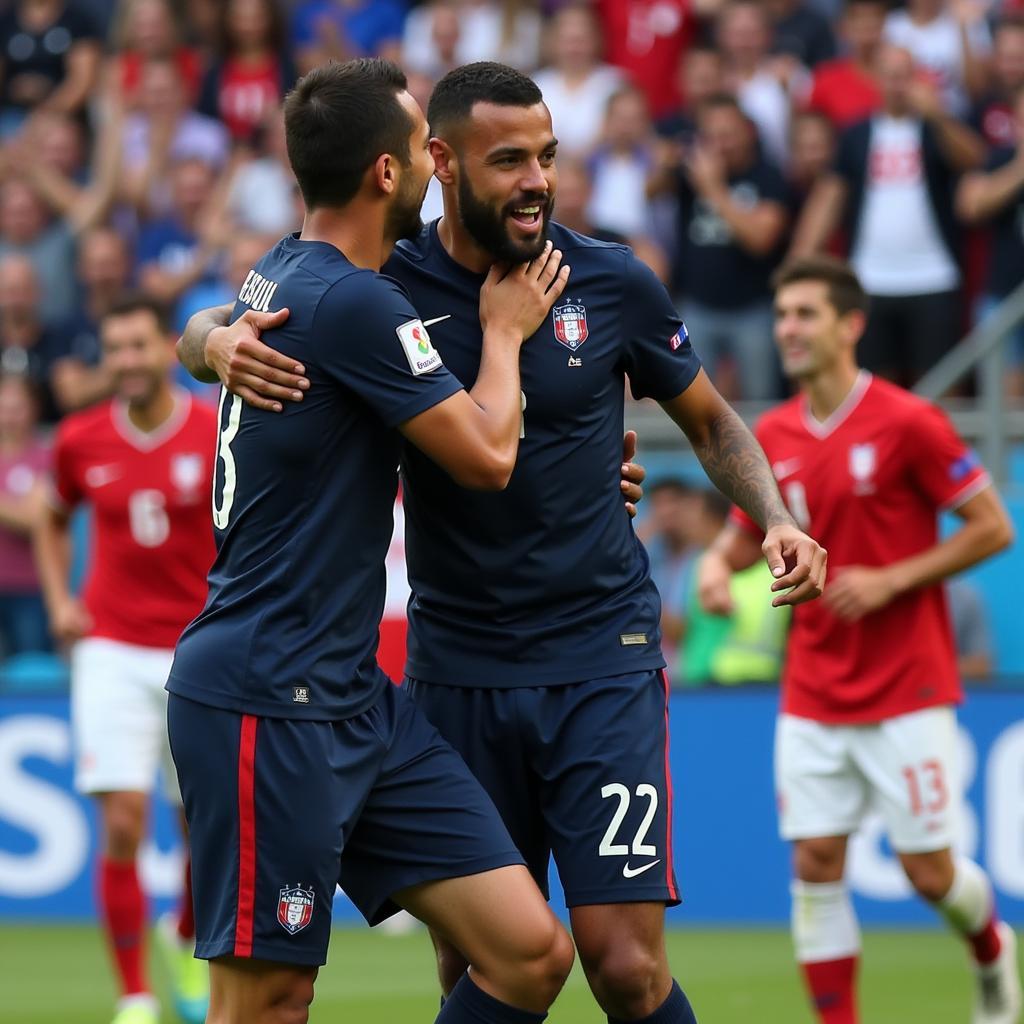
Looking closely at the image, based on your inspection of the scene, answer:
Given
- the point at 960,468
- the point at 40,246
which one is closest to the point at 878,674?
the point at 960,468

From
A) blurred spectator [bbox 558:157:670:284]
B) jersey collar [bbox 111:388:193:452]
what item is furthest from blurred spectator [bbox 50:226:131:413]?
jersey collar [bbox 111:388:193:452]

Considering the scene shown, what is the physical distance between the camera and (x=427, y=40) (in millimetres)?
12609

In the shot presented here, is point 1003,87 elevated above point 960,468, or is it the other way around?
point 1003,87

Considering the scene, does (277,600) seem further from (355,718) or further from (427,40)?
(427,40)

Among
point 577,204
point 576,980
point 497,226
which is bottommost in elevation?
point 576,980

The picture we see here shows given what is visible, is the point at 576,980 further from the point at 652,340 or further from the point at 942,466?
the point at 652,340

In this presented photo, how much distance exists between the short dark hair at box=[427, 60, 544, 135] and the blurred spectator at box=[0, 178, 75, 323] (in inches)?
315

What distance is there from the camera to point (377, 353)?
4043 mm

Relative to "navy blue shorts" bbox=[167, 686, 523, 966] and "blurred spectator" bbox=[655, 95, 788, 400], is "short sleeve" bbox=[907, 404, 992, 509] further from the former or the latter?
"blurred spectator" bbox=[655, 95, 788, 400]

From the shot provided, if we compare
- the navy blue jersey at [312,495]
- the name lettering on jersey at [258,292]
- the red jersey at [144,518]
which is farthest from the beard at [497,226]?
the red jersey at [144,518]

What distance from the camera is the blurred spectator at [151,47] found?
42.8 feet

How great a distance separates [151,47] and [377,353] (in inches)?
376

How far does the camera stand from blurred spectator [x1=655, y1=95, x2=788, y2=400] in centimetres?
1070

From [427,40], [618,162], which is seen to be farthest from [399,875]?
[427,40]
